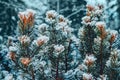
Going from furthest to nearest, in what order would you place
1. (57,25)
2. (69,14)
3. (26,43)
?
(69,14)
(57,25)
(26,43)

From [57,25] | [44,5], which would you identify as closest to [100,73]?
[57,25]

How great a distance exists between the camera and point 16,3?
27.1 feet

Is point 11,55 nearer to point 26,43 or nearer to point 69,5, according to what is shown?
point 26,43

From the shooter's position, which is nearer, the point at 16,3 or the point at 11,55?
the point at 11,55

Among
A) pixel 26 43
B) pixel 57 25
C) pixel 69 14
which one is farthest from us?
pixel 69 14

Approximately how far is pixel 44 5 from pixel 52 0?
19cm

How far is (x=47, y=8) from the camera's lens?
849 centimetres

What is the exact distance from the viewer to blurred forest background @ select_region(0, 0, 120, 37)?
7699mm

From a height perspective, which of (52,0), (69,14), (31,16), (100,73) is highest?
(52,0)

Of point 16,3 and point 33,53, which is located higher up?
point 16,3

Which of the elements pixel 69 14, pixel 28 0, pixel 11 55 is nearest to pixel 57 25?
pixel 11 55

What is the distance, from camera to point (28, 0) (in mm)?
8617

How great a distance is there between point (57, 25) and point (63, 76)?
48 cm

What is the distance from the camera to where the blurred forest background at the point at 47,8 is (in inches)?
303
